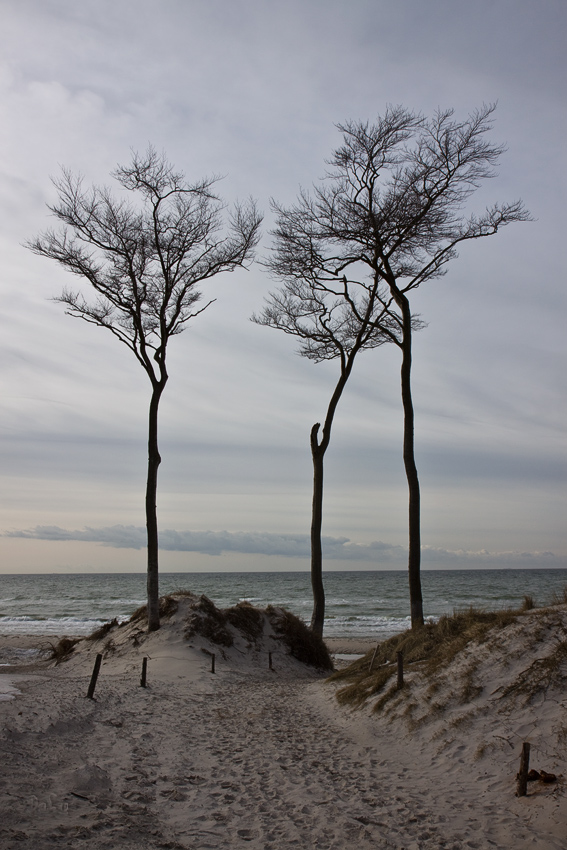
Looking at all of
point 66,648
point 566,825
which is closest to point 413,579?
point 566,825

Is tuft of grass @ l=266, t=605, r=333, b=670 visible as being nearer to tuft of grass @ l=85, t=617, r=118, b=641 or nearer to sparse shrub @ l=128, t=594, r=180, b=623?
sparse shrub @ l=128, t=594, r=180, b=623

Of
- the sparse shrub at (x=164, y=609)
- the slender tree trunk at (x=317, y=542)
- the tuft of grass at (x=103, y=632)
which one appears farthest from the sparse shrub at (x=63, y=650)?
the slender tree trunk at (x=317, y=542)

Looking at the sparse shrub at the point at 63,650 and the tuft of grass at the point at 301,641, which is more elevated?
the tuft of grass at the point at 301,641

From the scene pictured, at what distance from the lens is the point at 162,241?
59.8 ft

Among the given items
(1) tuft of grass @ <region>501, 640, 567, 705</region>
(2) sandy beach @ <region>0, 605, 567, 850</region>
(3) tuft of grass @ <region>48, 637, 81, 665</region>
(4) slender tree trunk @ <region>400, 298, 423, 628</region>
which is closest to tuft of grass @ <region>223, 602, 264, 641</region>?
(3) tuft of grass @ <region>48, 637, 81, 665</region>

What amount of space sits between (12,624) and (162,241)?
93.5ft

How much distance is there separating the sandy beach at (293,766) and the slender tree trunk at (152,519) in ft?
17.0

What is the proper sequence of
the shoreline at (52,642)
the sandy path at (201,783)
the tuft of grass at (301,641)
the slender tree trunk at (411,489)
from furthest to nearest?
1. the shoreline at (52,642)
2. the tuft of grass at (301,641)
3. the slender tree trunk at (411,489)
4. the sandy path at (201,783)

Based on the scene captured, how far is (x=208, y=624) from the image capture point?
57.1 feet

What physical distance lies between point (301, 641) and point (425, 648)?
830 cm

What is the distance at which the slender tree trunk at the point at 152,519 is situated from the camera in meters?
16.8

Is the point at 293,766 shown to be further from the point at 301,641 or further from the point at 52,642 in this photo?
the point at 52,642

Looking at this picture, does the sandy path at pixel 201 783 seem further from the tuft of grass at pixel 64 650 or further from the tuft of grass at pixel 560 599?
the tuft of grass at pixel 64 650

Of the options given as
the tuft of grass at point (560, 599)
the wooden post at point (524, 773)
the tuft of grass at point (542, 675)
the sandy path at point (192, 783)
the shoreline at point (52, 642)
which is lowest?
the shoreline at point (52, 642)
